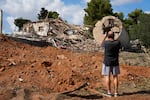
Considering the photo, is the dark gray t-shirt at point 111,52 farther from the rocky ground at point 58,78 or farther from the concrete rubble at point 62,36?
the concrete rubble at point 62,36

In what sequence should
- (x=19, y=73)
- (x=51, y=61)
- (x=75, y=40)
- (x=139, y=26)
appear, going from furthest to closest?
(x=139, y=26) < (x=75, y=40) < (x=51, y=61) < (x=19, y=73)

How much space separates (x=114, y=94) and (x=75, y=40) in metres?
16.6

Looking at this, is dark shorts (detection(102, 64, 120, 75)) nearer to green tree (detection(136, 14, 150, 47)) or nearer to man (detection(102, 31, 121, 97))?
man (detection(102, 31, 121, 97))

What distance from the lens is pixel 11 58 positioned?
628 inches

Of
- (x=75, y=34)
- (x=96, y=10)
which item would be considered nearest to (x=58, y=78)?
(x=75, y=34)

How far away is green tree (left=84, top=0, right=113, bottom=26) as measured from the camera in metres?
48.7

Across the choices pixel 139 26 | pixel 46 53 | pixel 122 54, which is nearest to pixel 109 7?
pixel 139 26

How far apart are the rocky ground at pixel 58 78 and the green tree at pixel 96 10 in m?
31.7

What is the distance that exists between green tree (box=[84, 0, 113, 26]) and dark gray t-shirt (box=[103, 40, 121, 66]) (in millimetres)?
37635

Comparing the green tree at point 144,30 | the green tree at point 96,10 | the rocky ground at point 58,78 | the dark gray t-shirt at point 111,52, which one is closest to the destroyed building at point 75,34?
the rocky ground at point 58,78

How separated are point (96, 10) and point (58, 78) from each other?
3627 centimetres

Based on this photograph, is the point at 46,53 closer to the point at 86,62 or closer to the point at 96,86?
the point at 86,62

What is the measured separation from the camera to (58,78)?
1329 centimetres

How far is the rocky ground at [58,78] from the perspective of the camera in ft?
38.1
